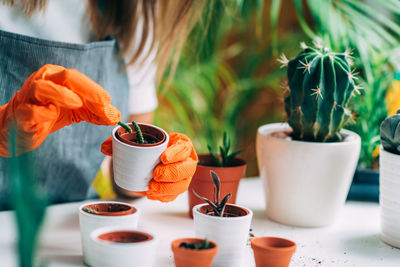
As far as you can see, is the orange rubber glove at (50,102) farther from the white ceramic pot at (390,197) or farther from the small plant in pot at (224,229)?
the white ceramic pot at (390,197)

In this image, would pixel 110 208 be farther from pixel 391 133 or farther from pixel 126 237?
pixel 391 133

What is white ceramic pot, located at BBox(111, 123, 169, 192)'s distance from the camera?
583 mm

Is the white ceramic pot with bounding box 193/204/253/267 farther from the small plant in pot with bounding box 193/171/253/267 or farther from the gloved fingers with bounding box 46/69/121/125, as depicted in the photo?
the gloved fingers with bounding box 46/69/121/125

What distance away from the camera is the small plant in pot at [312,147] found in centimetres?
72

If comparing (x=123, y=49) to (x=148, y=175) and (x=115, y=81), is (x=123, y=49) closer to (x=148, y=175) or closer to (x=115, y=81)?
(x=115, y=81)

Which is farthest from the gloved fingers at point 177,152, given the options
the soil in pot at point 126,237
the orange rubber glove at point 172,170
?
the soil in pot at point 126,237

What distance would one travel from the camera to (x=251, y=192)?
99 cm

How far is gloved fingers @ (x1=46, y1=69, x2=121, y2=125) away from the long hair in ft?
1.34

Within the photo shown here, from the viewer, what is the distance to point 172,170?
619 mm

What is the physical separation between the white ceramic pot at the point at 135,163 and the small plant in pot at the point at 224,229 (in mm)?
82

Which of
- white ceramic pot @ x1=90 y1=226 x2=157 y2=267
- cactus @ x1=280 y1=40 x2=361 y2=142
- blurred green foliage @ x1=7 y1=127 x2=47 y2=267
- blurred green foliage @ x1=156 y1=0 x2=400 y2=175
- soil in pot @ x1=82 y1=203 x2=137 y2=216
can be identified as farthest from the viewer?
blurred green foliage @ x1=156 y1=0 x2=400 y2=175

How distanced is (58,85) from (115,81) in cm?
43

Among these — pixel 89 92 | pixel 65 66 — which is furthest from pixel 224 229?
pixel 65 66

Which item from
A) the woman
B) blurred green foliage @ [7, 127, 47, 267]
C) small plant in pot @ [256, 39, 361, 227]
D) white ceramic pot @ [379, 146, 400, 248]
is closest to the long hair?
the woman
